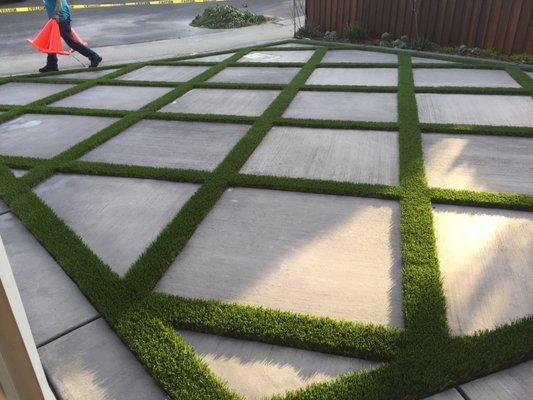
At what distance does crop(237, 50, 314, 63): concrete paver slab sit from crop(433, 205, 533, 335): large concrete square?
17.5 ft

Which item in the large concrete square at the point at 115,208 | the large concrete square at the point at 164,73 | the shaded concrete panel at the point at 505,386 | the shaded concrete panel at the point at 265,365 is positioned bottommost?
the shaded concrete panel at the point at 265,365

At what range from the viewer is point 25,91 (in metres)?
6.55

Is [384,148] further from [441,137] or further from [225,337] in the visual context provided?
[225,337]

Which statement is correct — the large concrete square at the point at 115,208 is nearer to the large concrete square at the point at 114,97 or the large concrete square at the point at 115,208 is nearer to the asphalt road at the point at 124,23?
the large concrete square at the point at 114,97

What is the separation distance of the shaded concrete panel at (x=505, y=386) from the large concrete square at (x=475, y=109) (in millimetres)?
3230

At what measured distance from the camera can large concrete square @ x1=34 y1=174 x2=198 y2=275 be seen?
2896 millimetres

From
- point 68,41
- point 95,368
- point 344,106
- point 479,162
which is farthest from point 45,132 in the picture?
point 479,162

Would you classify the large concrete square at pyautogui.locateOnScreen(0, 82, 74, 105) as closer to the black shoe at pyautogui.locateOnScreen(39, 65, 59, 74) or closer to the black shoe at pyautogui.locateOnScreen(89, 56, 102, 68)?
the black shoe at pyautogui.locateOnScreen(39, 65, 59, 74)

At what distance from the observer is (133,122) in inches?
198

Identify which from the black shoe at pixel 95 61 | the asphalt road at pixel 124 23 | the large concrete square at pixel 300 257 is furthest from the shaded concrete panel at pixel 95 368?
the asphalt road at pixel 124 23

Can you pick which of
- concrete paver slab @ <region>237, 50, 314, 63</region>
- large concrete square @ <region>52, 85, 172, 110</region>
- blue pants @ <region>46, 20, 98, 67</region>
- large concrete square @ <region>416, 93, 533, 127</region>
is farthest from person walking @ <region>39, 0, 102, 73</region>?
large concrete square @ <region>416, 93, 533, 127</region>

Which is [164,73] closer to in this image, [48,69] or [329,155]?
[48,69]

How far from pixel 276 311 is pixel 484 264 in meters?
1.27

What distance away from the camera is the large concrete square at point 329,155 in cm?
365
